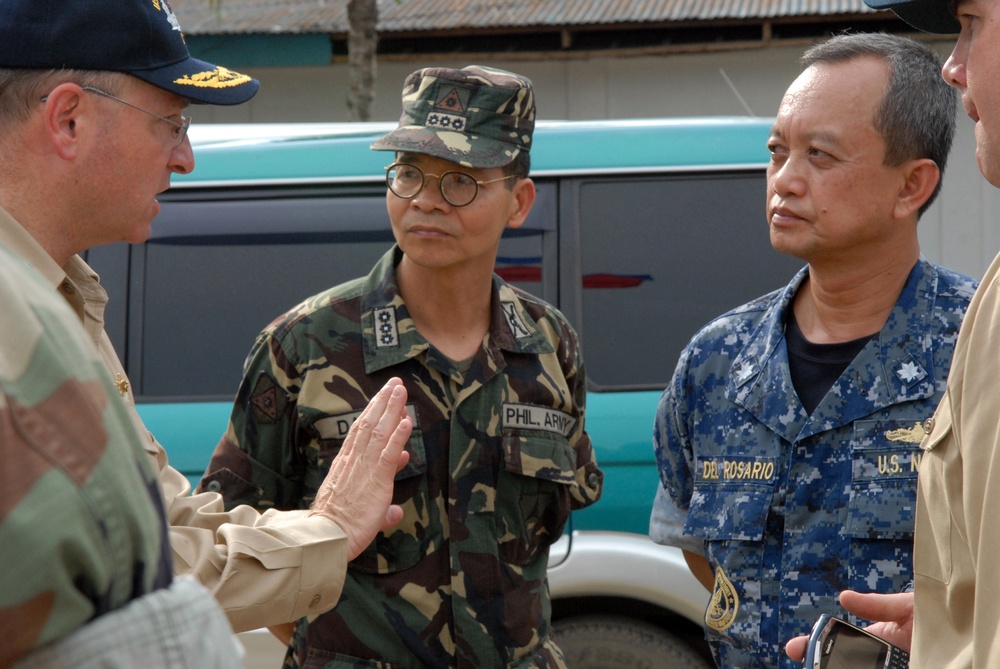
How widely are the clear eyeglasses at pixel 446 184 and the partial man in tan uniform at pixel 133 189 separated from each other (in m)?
0.62

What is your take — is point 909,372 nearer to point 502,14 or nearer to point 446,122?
point 446,122

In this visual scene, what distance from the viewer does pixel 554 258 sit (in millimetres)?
3475

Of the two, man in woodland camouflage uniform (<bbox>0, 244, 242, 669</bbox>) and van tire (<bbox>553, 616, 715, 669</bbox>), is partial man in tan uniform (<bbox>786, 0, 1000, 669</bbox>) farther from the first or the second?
van tire (<bbox>553, 616, 715, 669</bbox>)

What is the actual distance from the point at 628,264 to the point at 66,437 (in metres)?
2.89

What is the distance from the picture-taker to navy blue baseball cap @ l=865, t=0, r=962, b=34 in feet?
5.81

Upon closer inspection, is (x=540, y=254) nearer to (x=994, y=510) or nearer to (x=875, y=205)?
(x=875, y=205)

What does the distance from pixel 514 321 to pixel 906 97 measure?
997mm

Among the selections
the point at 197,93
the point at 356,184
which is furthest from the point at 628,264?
the point at 197,93

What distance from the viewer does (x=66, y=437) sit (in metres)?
0.70

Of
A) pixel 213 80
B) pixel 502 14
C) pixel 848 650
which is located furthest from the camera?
pixel 502 14

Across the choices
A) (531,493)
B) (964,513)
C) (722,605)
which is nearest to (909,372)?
(722,605)

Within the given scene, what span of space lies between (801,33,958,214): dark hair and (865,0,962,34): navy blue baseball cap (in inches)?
11.5

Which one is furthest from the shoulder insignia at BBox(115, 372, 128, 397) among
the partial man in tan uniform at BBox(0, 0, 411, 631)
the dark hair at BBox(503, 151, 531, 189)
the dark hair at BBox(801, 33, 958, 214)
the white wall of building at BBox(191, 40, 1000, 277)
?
the white wall of building at BBox(191, 40, 1000, 277)

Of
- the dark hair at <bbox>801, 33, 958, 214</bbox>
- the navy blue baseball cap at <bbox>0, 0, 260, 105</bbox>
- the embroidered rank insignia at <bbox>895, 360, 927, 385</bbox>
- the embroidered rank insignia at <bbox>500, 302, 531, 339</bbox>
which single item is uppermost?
the navy blue baseball cap at <bbox>0, 0, 260, 105</bbox>
